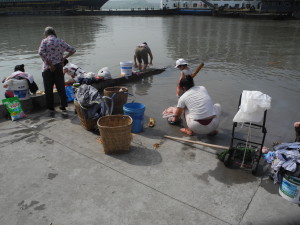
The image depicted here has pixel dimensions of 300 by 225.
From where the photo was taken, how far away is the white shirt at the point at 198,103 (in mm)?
4199

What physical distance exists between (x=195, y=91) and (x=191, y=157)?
117cm

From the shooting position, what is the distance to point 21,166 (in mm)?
3576

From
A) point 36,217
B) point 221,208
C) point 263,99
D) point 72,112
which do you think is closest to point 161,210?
point 221,208

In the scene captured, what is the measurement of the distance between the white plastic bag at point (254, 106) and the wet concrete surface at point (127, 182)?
0.88 metres

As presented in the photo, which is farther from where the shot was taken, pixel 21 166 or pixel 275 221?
pixel 21 166

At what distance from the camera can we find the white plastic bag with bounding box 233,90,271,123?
9.86 feet

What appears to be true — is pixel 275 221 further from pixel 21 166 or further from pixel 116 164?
pixel 21 166

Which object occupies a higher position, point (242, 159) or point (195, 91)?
point (195, 91)

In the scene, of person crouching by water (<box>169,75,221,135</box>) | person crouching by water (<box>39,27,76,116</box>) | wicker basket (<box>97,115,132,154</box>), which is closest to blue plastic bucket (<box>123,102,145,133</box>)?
wicker basket (<box>97,115,132,154</box>)

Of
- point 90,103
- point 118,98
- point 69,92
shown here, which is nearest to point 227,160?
point 90,103

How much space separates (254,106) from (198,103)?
50.9 inches

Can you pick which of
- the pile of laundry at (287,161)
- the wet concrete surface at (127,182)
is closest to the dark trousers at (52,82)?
the wet concrete surface at (127,182)

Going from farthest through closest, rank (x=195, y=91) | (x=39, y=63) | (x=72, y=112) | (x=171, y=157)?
(x=39, y=63) < (x=72, y=112) < (x=195, y=91) < (x=171, y=157)

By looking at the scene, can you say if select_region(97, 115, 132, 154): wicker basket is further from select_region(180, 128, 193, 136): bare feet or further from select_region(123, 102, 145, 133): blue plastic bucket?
select_region(180, 128, 193, 136): bare feet
